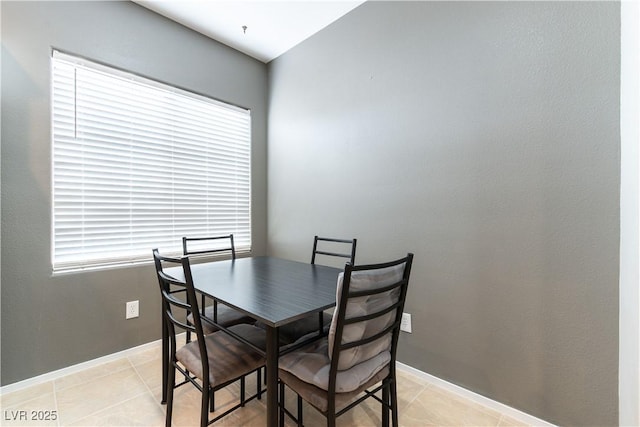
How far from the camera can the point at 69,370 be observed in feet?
6.56

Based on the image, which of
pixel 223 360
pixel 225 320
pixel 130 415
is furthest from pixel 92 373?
pixel 223 360

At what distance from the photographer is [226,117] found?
117 inches

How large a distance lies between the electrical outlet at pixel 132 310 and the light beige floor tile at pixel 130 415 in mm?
732

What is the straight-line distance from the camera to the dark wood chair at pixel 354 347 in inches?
41.6

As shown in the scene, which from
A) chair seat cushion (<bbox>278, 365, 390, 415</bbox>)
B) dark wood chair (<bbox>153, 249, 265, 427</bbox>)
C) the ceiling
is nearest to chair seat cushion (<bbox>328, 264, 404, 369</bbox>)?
chair seat cushion (<bbox>278, 365, 390, 415</bbox>)

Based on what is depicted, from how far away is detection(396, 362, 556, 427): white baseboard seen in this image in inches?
60.6

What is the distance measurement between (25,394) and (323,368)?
80.3 inches

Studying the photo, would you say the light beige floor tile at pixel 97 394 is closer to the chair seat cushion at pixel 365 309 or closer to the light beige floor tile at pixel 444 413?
the chair seat cushion at pixel 365 309

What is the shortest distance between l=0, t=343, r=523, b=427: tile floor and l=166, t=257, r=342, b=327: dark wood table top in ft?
2.51

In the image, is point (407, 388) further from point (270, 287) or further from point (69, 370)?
point (69, 370)

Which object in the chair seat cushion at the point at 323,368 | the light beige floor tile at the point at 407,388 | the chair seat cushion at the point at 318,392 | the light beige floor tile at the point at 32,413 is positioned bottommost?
the light beige floor tile at the point at 407,388

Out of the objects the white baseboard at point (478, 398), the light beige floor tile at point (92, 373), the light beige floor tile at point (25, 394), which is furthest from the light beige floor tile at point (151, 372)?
the white baseboard at point (478, 398)

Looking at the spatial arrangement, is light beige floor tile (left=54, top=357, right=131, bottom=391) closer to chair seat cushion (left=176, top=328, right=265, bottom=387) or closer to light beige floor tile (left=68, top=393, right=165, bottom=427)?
light beige floor tile (left=68, top=393, right=165, bottom=427)

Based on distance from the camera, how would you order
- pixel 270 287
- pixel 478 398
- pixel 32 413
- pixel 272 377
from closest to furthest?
pixel 272 377
pixel 270 287
pixel 32 413
pixel 478 398
